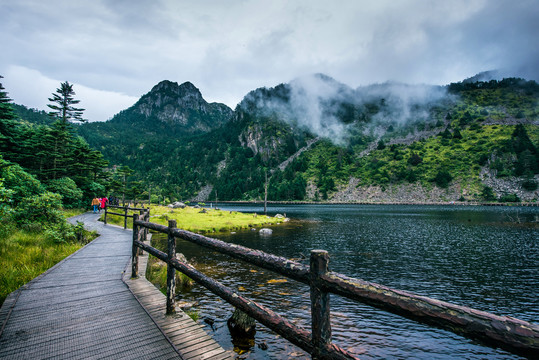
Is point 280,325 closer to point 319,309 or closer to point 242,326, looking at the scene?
point 319,309

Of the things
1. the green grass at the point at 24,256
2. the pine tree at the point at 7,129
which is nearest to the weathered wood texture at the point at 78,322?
the green grass at the point at 24,256

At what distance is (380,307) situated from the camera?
2.36m

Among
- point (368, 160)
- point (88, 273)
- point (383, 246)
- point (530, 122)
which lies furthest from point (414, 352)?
point (530, 122)

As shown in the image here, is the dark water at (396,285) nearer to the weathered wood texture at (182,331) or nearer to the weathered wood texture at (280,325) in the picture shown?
the weathered wood texture at (182,331)

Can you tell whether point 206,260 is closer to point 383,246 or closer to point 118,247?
point 118,247

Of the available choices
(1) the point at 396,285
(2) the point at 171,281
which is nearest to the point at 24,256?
(2) the point at 171,281

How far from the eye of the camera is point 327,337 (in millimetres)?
2732

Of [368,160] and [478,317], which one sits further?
[368,160]

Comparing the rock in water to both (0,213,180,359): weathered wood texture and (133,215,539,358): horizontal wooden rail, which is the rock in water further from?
(133,215,539,358): horizontal wooden rail

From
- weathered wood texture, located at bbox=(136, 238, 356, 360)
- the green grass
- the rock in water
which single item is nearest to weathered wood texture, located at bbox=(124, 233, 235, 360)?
weathered wood texture, located at bbox=(136, 238, 356, 360)

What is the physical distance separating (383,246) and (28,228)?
2596cm

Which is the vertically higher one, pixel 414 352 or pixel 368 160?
pixel 368 160

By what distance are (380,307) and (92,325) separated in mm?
5380

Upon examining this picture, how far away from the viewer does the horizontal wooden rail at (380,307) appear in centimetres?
167
